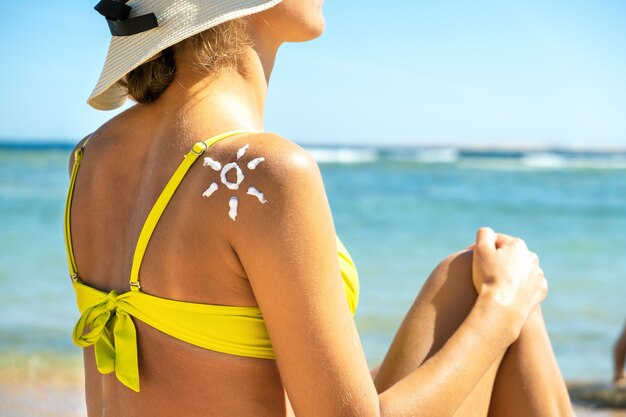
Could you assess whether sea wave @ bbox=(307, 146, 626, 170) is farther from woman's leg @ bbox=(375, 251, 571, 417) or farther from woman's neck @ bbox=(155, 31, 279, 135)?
woman's neck @ bbox=(155, 31, 279, 135)

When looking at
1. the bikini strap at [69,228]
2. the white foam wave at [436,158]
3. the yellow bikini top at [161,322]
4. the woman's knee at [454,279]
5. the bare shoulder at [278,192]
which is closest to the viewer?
the bare shoulder at [278,192]

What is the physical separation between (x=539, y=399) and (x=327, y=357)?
76 cm

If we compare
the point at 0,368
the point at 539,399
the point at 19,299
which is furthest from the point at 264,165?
the point at 19,299

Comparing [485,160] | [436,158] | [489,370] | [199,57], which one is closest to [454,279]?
[489,370]

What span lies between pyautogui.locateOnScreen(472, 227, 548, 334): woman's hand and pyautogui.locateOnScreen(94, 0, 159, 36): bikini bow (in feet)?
3.02

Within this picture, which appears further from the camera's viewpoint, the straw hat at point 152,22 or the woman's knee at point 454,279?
the woman's knee at point 454,279

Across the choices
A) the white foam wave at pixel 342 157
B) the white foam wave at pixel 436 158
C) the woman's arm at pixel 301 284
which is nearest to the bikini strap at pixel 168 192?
the woman's arm at pixel 301 284

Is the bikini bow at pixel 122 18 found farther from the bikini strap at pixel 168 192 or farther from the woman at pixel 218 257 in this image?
the bikini strap at pixel 168 192

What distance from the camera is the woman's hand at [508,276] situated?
1.73 meters

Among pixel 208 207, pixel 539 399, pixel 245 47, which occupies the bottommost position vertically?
pixel 539 399

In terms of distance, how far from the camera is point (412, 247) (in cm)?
1035

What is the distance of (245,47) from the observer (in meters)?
1.52

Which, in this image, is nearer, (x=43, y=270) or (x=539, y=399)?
(x=539, y=399)

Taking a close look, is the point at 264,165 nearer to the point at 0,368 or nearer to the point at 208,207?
the point at 208,207
